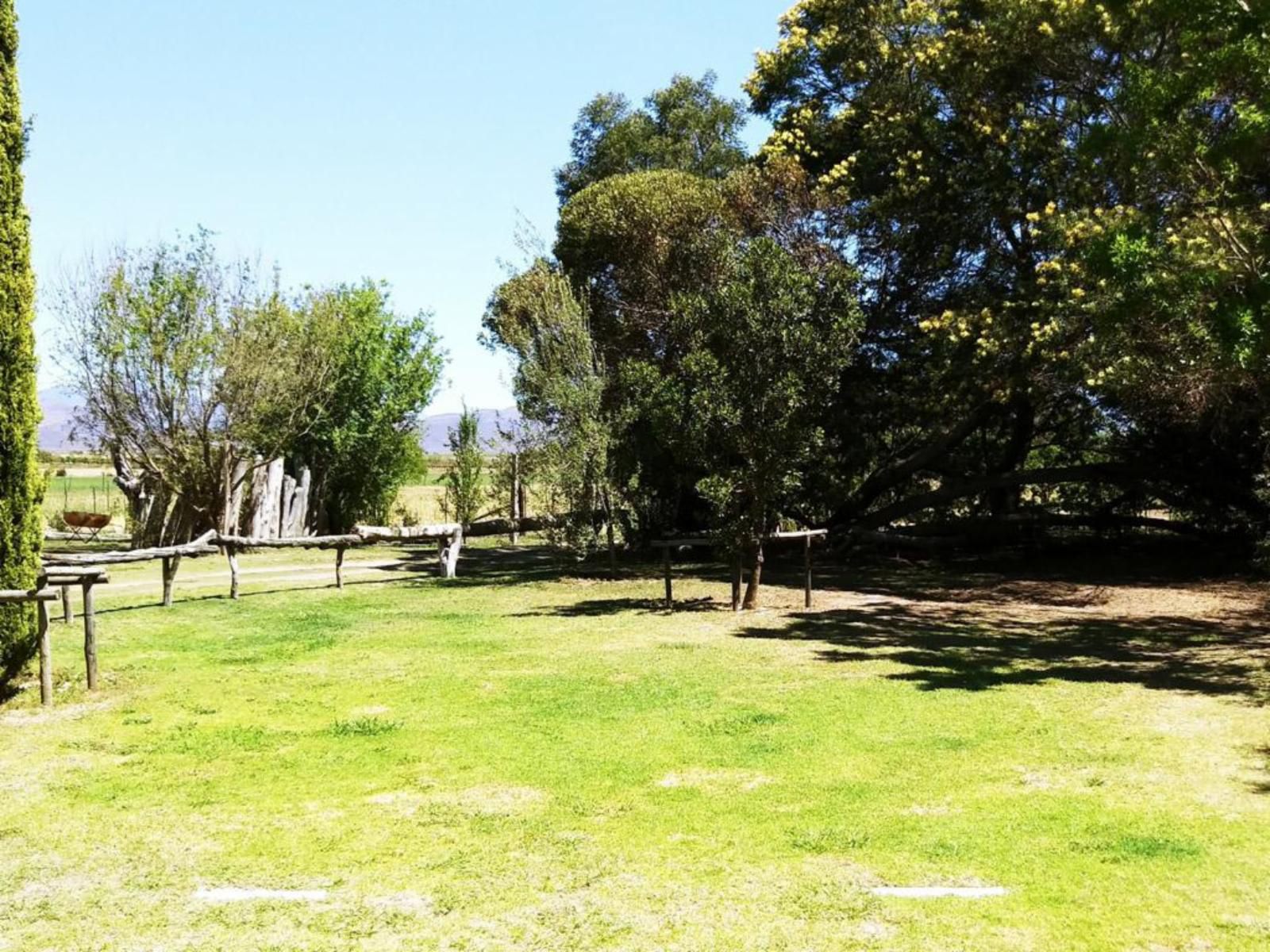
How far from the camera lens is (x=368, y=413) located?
27094mm

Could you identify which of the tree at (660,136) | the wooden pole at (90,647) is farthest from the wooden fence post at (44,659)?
the tree at (660,136)

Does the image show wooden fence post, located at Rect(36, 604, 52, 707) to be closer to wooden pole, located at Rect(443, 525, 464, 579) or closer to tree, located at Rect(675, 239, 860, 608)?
tree, located at Rect(675, 239, 860, 608)

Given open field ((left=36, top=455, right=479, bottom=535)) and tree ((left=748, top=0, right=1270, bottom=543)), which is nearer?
tree ((left=748, top=0, right=1270, bottom=543))

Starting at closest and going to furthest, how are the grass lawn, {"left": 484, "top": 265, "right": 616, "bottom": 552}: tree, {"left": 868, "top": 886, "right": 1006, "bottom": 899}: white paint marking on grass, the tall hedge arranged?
1. the grass lawn
2. {"left": 868, "top": 886, "right": 1006, "bottom": 899}: white paint marking on grass
3. the tall hedge
4. {"left": 484, "top": 265, "right": 616, "bottom": 552}: tree

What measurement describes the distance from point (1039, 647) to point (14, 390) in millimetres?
9760

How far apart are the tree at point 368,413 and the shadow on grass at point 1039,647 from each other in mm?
15423

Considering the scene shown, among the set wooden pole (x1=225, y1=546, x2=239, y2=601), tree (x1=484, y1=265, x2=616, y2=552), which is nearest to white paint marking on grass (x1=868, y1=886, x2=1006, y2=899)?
wooden pole (x1=225, y1=546, x2=239, y2=601)

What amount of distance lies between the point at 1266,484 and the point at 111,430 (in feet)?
66.5

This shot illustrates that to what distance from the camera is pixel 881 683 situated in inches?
356

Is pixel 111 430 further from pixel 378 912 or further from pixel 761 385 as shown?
pixel 378 912

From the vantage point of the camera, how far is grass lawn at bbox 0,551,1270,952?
4289mm

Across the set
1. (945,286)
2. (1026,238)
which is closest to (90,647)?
(945,286)

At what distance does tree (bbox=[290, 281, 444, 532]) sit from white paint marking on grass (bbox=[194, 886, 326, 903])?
20.5 meters

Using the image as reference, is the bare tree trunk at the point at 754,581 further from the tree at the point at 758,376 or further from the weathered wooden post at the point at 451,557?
the weathered wooden post at the point at 451,557
